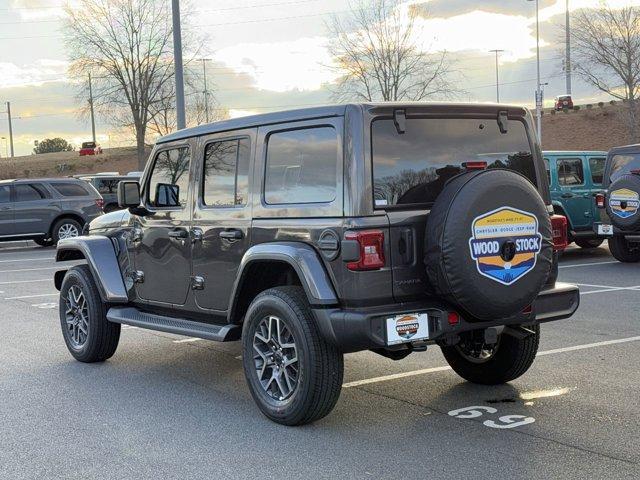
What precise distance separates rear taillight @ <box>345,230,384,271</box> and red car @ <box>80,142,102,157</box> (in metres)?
82.0

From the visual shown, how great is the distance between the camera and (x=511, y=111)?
18.1 ft

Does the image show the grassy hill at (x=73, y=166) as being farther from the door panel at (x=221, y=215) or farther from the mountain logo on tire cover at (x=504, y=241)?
the mountain logo on tire cover at (x=504, y=241)

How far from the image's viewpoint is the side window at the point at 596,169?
49.9 feet

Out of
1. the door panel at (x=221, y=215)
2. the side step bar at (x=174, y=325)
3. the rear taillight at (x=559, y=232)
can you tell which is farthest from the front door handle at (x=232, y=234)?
the rear taillight at (x=559, y=232)

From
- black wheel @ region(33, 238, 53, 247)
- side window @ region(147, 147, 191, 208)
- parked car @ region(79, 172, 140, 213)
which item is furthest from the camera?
parked car @ region(79, 172, 140, 213)

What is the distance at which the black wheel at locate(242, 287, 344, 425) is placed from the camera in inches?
193

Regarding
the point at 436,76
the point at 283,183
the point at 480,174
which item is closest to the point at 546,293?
the point at 480,174

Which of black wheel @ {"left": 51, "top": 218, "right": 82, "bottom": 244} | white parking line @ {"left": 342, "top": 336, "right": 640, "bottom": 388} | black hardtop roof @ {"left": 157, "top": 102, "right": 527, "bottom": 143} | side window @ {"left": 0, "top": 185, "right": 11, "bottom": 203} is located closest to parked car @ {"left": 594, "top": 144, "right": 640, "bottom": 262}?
white parking line @ {"left": 342, "top": 336, "right": 640, "bottom": 388}

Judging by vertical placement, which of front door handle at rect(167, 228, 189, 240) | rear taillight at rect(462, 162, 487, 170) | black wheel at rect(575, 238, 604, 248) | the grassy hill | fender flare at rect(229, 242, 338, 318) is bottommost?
black wheel at rect(575, 238, 604, 248)

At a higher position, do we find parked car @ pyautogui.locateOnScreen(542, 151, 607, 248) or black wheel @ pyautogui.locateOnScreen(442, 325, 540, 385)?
parked car @ pyautogui.locateOnScreen(542, 151, 607, 248)

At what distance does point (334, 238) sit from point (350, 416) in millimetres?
1261

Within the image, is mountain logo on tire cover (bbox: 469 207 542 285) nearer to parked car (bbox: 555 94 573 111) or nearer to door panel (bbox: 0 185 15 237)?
door panel (bbox: 0 185 15 237)

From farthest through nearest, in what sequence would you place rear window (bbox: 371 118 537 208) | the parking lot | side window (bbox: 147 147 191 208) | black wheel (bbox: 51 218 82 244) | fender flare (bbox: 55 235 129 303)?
1. black wheel (bbox: 51 218 82 244)
2. fender flare (bbox: 55 235 129 303)
3. side window (bbox: 147 147 191 208)
4. rear window (bbox: 371 118 537 208)
5. the parking lot

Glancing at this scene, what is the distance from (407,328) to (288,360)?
834 millimetres
